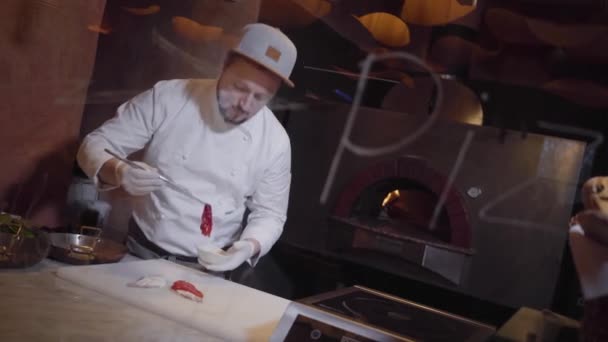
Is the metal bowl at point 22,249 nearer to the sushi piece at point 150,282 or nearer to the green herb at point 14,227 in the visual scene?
the green herb at point 14,227

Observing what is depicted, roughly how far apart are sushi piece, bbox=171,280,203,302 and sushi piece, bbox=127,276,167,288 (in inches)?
1.2

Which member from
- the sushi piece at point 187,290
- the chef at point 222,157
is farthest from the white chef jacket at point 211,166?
the sushi piece at point 187,290

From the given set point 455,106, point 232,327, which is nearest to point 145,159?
point 232,327

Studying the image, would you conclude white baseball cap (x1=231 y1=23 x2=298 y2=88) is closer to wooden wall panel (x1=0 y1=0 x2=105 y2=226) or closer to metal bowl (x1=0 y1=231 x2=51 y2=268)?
wooden wall panel (x1=0 y1=0 x2=105 y2=226)

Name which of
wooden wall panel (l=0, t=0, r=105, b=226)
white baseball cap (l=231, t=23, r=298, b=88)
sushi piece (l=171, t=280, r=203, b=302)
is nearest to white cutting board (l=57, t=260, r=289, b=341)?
sushi piece (l=171, t=280, r=203, b=302)

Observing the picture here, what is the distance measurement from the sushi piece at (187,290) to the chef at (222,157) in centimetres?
20

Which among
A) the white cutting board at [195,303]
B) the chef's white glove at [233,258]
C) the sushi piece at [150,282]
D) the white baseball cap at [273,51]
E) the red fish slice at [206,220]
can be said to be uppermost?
the white baseball cap at [273,51]

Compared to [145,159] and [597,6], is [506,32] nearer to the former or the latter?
[597,6]

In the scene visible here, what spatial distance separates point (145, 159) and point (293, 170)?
0.39 m

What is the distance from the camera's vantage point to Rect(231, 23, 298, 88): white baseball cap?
1.41 m

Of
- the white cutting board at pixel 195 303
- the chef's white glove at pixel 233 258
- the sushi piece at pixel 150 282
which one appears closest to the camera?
the white cutting board at pixel 195 303

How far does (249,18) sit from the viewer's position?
148 cm

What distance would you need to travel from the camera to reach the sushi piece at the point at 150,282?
1.22 meters

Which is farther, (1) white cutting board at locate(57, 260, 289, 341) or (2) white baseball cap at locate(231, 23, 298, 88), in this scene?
(2) white baseball cap at locate(231, 23, 298, 88)
